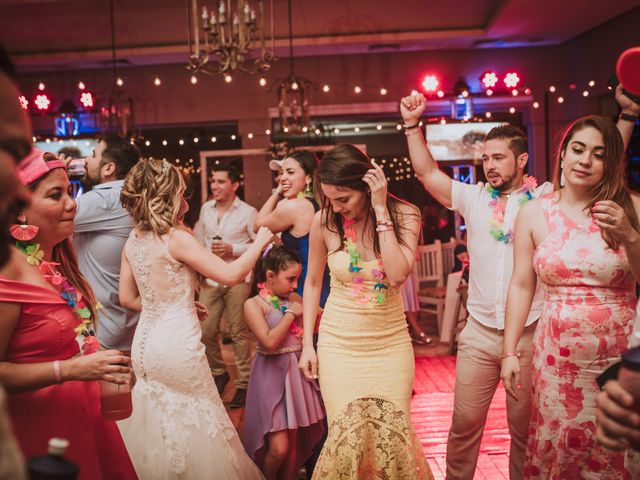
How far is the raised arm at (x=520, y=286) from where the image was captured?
2.33m

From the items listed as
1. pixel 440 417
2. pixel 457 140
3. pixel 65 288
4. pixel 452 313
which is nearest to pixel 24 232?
pixel 65 288

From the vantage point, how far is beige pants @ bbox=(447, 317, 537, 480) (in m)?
A: 2.58

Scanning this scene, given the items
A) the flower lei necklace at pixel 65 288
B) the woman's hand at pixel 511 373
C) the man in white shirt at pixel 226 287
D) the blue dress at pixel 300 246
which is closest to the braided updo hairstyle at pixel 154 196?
the flower lei necklace at pixel 65 288

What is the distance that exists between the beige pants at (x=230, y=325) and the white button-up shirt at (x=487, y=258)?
98.9 inches

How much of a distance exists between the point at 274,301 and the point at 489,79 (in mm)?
5937

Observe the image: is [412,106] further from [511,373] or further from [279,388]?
[279,388]

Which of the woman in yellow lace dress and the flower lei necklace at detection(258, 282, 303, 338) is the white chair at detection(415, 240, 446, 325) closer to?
the flower lei necklace at detection(258, 282, 303, 338)

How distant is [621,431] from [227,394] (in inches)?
160

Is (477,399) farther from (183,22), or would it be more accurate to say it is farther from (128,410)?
(183,22)

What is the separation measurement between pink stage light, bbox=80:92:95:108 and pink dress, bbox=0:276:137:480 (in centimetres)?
682

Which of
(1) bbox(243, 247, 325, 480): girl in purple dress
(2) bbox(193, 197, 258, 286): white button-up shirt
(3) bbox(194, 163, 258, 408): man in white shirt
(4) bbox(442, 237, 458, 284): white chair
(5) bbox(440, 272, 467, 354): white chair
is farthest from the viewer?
(4) bbox(442, 237, 458, 284): white chair

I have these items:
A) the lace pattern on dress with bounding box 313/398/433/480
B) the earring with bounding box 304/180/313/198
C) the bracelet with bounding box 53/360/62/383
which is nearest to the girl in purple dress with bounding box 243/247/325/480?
the lace pattern on dress with bounding box 313/398/433/480

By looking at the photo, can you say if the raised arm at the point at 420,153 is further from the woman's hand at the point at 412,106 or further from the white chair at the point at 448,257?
the white chair at the point at 448,257

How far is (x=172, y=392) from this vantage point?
244 cm
